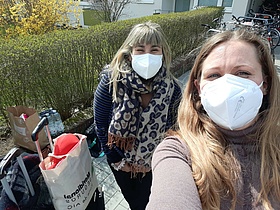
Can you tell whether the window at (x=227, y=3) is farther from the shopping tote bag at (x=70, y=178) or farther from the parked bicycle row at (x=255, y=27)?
the shopping tote bag at (x=70, y=178)

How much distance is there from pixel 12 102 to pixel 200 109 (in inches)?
87.6

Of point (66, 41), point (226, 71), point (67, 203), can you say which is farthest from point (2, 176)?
point (66, 41)

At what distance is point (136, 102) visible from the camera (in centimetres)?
176

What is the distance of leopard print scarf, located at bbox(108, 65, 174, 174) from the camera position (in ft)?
5.71

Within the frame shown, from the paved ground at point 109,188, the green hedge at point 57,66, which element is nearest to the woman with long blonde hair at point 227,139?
the paved ground at point 109,188

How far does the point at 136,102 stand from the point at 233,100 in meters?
0.78

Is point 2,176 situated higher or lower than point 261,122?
lower

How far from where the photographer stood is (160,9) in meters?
15.0

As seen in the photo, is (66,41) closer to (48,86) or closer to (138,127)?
(48,86)

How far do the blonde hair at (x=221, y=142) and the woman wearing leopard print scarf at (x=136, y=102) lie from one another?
0.45m

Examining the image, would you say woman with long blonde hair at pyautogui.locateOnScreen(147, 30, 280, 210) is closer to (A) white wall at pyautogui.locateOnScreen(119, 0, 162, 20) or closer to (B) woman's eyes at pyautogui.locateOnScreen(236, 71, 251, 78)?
(B) woman's eyes at pyautogui.locateOnScreen(236, 71, 251, 78)

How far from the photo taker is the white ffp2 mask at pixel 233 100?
44.5 inches

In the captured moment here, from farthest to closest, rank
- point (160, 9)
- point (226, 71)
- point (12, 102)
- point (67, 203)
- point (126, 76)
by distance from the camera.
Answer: point (160, 9) → point (12, 102) → point (126, 76) → point (67, 203) → point (226, 71)

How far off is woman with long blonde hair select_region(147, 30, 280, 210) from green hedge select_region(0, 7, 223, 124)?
197cm
